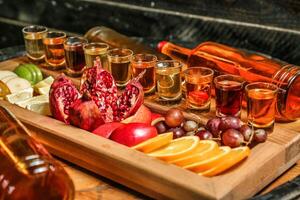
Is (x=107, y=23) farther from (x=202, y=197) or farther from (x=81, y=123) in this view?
(x=202, y=197)

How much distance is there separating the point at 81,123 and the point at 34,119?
0.47 feet

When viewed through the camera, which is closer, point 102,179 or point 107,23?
point 102,179

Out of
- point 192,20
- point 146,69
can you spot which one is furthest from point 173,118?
point 192,20

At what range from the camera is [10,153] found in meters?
1.17

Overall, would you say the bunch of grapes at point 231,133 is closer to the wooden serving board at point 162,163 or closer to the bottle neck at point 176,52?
the wooden serving board at point 162,163

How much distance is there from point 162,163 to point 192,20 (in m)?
1.42

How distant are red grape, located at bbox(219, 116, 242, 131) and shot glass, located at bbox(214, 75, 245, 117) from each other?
0.10 m

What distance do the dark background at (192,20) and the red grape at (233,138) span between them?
897 millimetres

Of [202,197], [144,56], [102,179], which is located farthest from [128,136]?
[144,56]

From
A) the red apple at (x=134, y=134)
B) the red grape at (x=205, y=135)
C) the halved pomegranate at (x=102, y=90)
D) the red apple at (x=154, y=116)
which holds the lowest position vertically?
the red apple at (x=154, y=116)

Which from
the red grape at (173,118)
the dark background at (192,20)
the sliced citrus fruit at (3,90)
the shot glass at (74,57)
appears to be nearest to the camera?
the red grape at (173,118)

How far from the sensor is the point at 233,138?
1.33 meters

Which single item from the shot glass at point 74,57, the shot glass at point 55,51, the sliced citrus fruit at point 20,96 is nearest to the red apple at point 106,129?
the sliced citrus fruit at point 20,96

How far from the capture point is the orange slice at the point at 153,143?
1294 mm
